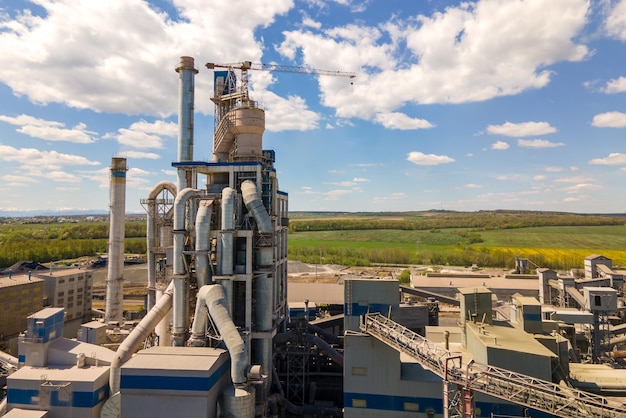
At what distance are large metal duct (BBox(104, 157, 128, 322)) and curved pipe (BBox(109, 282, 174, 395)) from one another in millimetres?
14136

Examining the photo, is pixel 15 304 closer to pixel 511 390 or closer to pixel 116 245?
pixel 116 245

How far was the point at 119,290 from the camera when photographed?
36.1m

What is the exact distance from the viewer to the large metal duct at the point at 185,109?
1246 inches

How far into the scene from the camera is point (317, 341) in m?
26.1

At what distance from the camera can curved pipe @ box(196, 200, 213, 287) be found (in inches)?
938

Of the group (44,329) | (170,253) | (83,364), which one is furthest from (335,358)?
(44,329)

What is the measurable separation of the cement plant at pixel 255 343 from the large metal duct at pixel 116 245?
15cm

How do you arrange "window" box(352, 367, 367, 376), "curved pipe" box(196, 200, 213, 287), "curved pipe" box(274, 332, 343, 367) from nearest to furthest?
"window" box(352, 367, 367, 376), "curved pipe" box(196, 200, 213, 287), "curved pipe" box(274, 332, 343, 367)

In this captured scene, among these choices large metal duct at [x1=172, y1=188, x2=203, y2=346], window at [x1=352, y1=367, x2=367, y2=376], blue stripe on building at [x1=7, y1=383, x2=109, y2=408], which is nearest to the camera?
window at [x1=352, y1=367, x2=367, y2=376]

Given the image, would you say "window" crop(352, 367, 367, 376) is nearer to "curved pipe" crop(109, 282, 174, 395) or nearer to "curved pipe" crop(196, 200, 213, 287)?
"curved pipe" crop(196, 200, 213, 287)

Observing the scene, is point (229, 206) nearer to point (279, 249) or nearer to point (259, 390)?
point (279, 249)

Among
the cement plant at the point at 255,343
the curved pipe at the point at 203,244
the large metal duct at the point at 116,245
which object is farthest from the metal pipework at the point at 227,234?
the large metal duct at the point at 116,245

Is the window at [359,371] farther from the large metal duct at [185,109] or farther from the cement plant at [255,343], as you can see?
the large metal duct at [185,109]

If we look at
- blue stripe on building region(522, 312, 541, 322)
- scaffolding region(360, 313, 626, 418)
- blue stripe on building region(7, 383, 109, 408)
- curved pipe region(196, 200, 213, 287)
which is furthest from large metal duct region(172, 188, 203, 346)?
blue stripe on building region(522, 312, 541, 322)
